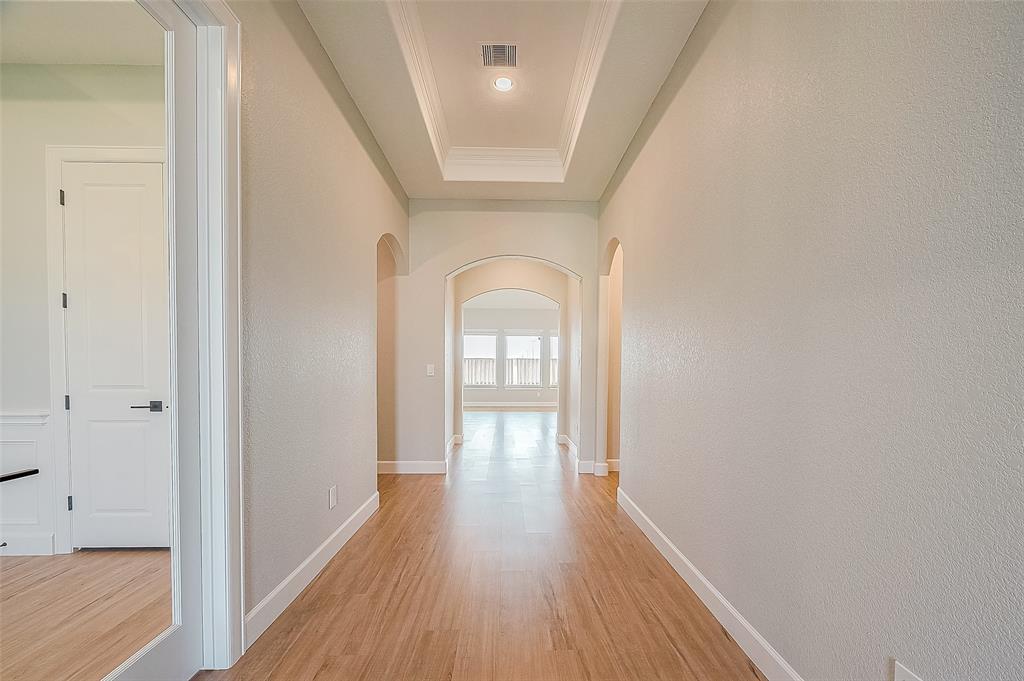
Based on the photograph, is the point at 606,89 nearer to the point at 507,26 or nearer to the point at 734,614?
the point at 507,26

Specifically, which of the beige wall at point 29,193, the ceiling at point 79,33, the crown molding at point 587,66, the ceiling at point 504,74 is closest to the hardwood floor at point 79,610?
the beige wall at point 29,193

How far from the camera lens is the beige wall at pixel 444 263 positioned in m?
4.82

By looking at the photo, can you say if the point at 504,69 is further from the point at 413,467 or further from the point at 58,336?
the point at 413,467

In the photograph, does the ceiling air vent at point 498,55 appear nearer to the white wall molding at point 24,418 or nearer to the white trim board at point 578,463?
the white wall molding at point 24,418

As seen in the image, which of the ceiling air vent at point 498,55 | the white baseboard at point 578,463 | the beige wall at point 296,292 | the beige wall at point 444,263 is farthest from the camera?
the white baseboard at point 578,463

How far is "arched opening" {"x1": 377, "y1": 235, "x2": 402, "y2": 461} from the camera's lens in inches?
191

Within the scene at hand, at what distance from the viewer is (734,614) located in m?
1.97

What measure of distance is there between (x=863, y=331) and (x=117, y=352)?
2315 millimetres

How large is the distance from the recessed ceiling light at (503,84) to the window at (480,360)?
28.1ft

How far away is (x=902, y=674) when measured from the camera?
3.85 ft

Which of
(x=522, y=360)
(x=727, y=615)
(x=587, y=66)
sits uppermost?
(x=587, y=66)

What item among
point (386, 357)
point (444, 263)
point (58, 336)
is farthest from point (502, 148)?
point (58, 336)

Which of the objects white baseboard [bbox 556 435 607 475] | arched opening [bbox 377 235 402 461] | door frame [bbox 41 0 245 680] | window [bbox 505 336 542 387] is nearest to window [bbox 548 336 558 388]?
window [bbox 505 336 542 387]

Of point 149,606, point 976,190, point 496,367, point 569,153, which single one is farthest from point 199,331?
point 496,367
